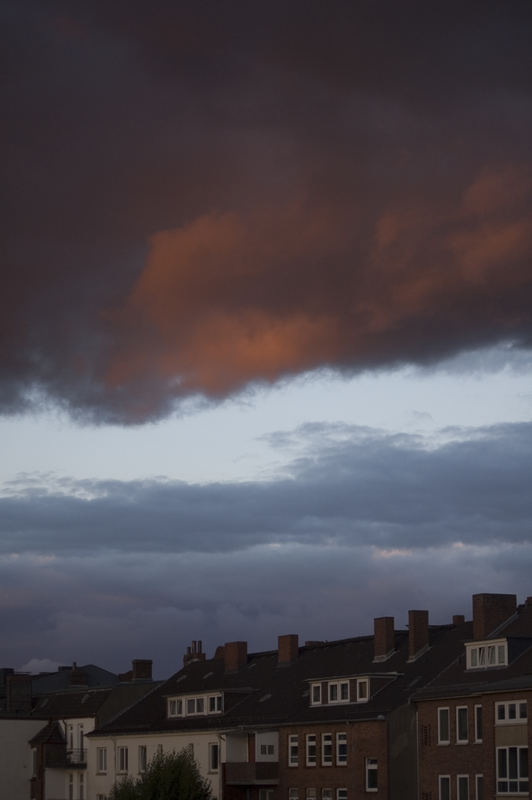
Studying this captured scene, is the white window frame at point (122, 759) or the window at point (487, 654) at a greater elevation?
the window at point (487, 654)

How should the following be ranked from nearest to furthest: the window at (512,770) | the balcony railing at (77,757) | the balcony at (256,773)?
the window at (512,770) < the balcony at (256,773) < the balcony railing at (77,757)

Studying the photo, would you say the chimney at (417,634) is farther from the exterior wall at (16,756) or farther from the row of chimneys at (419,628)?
the exterior wall at (16,756)

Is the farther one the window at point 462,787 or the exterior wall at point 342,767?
the exterior wall at point 342,767

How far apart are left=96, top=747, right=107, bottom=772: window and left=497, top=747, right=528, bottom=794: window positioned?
4490 cm

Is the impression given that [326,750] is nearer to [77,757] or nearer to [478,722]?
[478,722]

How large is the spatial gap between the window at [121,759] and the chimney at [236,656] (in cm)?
1021

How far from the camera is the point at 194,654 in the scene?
395 ft

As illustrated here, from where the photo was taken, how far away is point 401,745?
8106 centimetres

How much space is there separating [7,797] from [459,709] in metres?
54.9

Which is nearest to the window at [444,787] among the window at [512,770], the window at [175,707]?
the window at [512,770]

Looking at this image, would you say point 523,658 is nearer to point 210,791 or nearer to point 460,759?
point 460,759

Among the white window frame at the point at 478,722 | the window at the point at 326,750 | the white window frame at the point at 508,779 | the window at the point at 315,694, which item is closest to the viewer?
the white window frame at the point at 508,779

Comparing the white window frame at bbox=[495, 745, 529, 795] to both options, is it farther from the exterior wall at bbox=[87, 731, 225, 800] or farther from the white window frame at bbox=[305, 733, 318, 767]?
the exterior wall at bbox=[87, 731, 225, 800]

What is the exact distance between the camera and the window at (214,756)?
94.9 m
